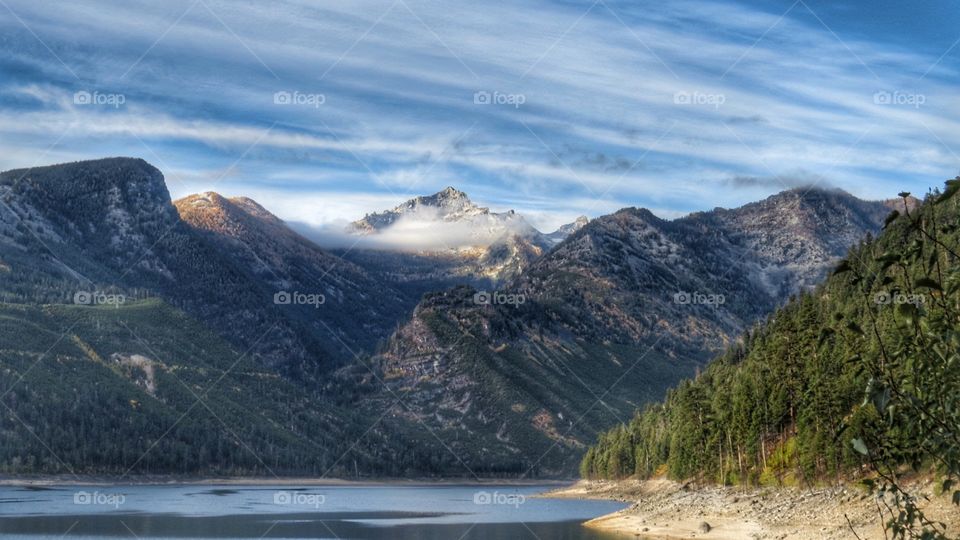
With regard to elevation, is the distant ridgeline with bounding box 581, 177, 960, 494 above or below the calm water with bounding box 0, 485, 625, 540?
above

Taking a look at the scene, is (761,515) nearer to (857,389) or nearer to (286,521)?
(857,389)

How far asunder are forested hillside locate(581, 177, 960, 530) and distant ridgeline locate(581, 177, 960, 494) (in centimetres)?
3

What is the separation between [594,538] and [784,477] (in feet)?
74.9

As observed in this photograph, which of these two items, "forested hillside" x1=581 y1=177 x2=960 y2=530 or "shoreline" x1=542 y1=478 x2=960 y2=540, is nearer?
"forested hillside" x1=581 y1=177 x2=960 y2=530

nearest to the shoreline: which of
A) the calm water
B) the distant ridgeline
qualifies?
the distant ridgeline

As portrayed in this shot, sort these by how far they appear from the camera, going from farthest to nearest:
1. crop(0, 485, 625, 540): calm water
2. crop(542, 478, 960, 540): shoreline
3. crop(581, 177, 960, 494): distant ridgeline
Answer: crop(0, 485, 625, 540): calm water → crop(542, 478, 960, 540): shoreline → crop(581, 177, 960, 494): distant ridgeline

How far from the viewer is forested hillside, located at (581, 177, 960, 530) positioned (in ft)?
44.8

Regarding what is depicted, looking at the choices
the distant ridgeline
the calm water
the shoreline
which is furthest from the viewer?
the calm water

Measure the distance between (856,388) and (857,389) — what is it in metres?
0.20

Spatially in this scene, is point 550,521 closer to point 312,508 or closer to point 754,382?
point 754,382

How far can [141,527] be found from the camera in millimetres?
136000

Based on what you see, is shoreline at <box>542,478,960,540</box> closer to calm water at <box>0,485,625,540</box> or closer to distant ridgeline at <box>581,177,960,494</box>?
distant ridgeline at <box>581,177,960,494</box>

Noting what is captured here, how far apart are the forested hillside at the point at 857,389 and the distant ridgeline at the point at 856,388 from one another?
3 centimetres

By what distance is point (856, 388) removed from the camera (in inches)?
4208
